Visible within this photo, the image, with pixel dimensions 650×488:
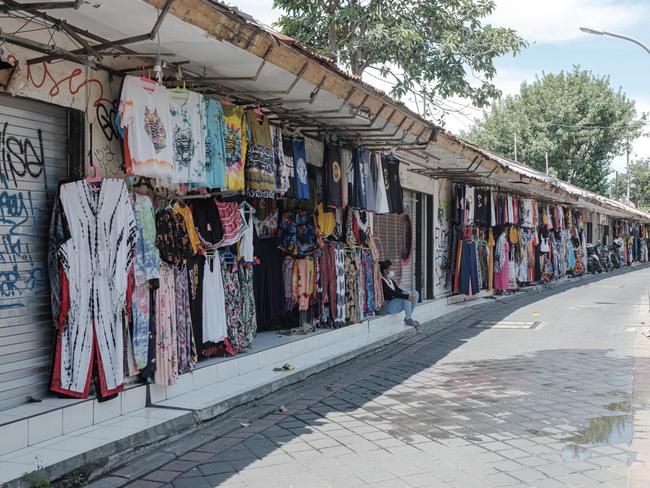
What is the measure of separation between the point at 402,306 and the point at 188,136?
23.4 feet

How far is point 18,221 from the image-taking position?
574cm

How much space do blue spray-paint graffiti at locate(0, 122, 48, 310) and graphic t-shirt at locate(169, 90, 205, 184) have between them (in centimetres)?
120

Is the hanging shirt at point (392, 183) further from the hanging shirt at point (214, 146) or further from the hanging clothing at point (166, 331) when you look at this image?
the hanging clothing at point (166, 331)

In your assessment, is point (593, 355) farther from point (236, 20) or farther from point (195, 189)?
point (236, 20)

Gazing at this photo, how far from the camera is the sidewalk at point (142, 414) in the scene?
5.08 m

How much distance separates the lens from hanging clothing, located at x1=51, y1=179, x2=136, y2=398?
5891 mm

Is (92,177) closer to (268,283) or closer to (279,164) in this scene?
(279,164)

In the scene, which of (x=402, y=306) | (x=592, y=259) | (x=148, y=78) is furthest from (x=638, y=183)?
(x=148, y=78)

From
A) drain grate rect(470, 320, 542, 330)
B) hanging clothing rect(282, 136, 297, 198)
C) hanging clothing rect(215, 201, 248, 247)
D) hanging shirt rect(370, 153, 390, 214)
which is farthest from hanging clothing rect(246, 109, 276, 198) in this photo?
drain grate rect(470, 320, 542, 330)

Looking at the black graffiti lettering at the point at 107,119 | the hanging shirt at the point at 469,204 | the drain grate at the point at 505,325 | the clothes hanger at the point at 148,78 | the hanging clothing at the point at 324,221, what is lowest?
the drain grate at the point at 505,325

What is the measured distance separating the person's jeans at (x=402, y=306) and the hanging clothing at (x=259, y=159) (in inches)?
201

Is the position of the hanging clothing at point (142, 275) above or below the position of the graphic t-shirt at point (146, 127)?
below

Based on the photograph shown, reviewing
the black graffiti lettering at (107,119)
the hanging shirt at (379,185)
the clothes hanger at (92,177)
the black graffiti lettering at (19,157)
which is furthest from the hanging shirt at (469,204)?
the black graffiti lettering at (19,157)

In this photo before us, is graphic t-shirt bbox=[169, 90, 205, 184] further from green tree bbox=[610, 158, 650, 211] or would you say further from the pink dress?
green tree bbox=[610, 158, 650, 211]
